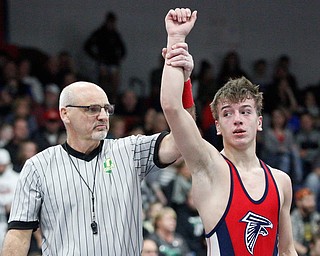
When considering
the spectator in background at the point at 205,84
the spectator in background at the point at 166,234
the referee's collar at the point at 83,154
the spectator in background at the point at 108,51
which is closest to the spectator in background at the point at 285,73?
the spectator in background at the point at 205,84

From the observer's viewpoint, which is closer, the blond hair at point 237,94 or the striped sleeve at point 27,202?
the blond hair at point 237,94

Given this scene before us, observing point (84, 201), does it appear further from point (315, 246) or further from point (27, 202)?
point (315, 246)

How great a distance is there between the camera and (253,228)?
4.54 m

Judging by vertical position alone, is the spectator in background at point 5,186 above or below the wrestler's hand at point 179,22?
below

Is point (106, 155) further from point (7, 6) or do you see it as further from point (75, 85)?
point (7, 6)

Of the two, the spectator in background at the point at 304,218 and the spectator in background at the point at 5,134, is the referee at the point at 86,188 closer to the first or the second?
the spectator in background at the point at 5,134

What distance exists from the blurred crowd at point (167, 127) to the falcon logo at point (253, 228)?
12.1ft

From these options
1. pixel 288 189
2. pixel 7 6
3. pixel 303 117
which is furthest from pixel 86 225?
pixel 7 6

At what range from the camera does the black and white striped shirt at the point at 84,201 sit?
4809 mm

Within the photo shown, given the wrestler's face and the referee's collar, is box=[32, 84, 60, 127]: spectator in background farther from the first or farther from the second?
the wrestler's face

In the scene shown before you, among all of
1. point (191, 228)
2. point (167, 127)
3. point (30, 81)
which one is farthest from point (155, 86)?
point (191, 228)

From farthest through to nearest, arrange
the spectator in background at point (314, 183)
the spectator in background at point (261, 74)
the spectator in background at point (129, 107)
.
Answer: the spectator in background at point (261, 74), the spectator in background at point (129, 107), the spectator in background at point (314, 183)

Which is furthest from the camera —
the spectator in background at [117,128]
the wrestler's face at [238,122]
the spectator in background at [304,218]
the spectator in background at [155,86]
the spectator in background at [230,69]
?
the spectator in background at [230,69]

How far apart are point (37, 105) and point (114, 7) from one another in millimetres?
3594
